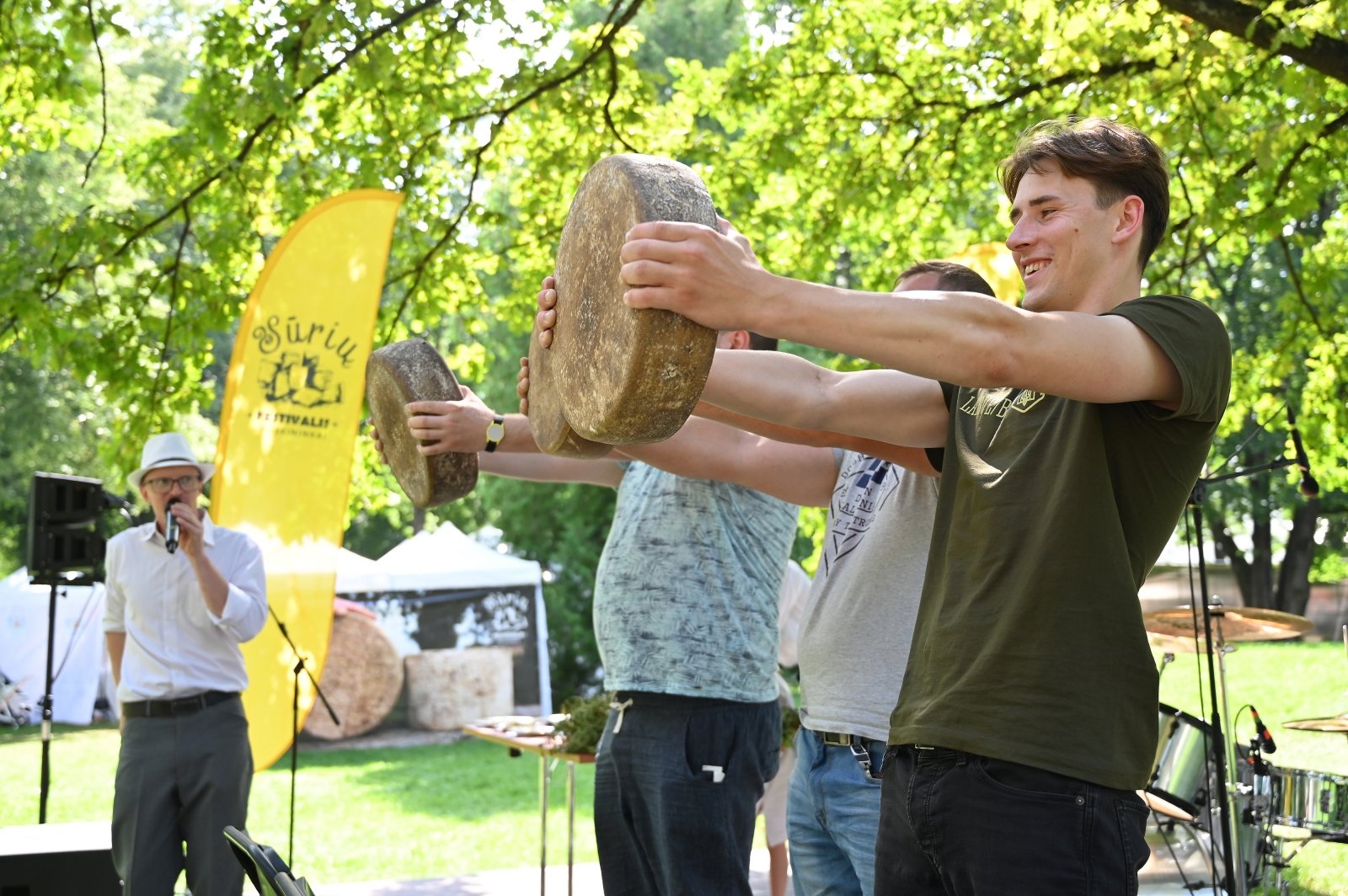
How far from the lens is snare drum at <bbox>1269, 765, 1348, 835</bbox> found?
6.56m

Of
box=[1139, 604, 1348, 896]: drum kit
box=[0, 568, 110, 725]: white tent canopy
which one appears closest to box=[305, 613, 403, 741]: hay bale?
box=[0, 568, 110, 725]: white tent canopy

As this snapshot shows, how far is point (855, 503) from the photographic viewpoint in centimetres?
296

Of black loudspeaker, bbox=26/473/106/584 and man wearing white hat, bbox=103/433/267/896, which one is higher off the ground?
black loudspeaker, bbox=26/473/106/584

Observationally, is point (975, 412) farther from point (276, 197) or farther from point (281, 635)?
point (276, 197)

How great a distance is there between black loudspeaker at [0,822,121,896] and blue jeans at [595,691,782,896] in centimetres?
213

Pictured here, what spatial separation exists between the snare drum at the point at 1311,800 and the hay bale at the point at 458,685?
36.6 feet

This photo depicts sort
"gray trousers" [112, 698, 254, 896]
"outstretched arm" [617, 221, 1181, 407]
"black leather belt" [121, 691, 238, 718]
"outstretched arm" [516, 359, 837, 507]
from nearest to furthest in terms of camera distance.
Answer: "outstretched arm" [617, 221, 1181, 407] < "outstretched arm" [516, 359, 837, 507] < "gray trousers" [112, 698, 254, 896] < "black leather belt" [121, 691, 238, 718]

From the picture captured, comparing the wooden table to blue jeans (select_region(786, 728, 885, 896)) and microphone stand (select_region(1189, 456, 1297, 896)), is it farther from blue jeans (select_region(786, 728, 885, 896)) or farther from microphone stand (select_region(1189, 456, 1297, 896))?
blue jeans (select_region(786, 728, 885, 896))

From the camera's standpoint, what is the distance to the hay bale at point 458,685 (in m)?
16.7

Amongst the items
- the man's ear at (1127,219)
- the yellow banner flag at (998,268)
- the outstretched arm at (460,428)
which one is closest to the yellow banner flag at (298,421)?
the yellow banner flag at (998,268)

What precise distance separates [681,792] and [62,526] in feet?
16.6

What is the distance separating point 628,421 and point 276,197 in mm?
7085

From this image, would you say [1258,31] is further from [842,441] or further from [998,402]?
[998,402]

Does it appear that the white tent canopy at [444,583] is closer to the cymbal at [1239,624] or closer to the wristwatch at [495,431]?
the cymbal at [1239,624]
